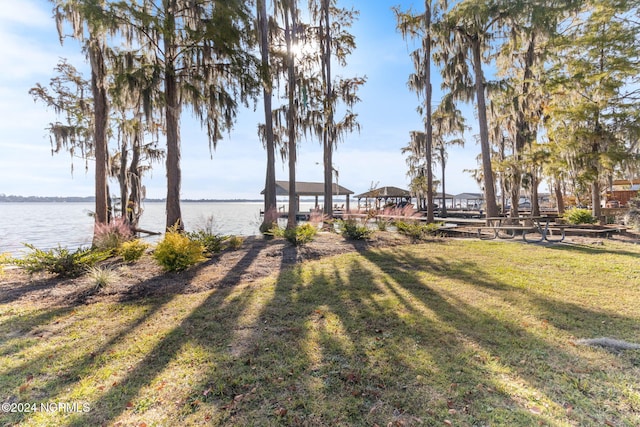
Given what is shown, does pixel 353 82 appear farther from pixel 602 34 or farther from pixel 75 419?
pixel 75 419

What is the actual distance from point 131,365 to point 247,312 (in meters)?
1.43

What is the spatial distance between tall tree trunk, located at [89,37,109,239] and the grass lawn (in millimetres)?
6442

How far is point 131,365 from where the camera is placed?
8.64 ft

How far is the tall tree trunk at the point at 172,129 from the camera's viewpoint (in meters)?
7.97

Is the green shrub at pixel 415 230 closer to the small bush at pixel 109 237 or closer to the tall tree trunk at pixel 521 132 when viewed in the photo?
the tall tree trunk at pixel 521 132

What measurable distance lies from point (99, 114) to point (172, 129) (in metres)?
3.00

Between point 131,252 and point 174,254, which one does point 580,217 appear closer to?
point 174,254

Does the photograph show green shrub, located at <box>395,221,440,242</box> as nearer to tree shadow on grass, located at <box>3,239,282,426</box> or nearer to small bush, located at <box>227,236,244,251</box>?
small bush, located at <box>227,236,244,251</box>

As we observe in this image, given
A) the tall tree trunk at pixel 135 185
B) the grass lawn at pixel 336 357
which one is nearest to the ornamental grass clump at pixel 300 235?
the grass lawn at pixel 336 357

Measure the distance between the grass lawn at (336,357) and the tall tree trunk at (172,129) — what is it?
469 cm

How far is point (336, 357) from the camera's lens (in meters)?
2.69

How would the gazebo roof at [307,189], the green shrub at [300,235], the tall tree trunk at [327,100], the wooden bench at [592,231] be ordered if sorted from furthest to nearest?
the gazebo roof at [307,189], the tall tree trunk at [327,100], the wooden bench at [592,231], the green shrub at [300,235]

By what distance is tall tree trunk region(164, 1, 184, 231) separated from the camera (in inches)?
314

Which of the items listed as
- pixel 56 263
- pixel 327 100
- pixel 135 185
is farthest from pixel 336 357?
pixel 135 185
